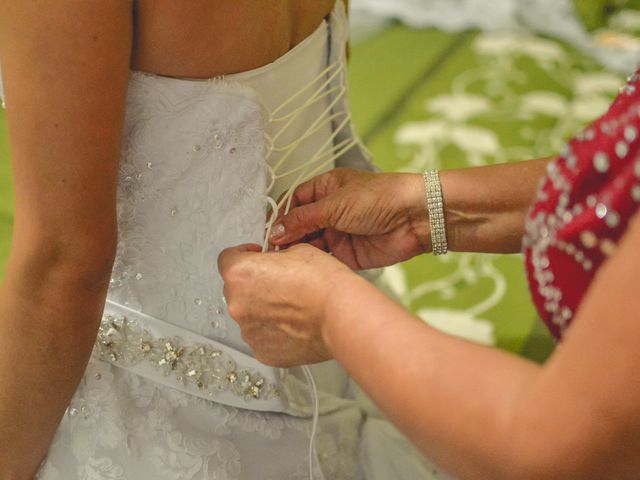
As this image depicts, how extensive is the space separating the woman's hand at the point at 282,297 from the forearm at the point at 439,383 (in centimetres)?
8

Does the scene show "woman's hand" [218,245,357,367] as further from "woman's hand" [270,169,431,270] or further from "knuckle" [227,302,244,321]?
"woman's hand" [270,169,431,270]

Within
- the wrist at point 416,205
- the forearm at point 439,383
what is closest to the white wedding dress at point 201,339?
the wrist at point 416,205

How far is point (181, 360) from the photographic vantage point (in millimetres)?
867

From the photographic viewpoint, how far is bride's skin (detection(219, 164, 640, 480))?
468 mm

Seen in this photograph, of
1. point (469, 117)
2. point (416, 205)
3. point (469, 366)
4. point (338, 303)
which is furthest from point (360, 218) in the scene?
point (469, 117)

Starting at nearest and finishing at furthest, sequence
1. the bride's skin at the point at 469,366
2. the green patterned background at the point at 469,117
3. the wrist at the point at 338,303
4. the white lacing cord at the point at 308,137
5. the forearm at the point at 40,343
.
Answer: the bride's skin at the point at 469,366, the wrist at the point at 338,303, the forearm at the point at 40,343, the white lacing cord at the point at 308,137, the green patterned background at the point at 469,117

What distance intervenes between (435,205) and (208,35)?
367mm

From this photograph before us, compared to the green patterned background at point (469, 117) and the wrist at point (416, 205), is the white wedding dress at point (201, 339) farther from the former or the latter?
the green patterned background at point (469, 117)

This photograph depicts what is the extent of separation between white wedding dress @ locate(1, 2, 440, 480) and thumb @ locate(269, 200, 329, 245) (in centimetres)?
5

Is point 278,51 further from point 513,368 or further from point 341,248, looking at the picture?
point 513,368

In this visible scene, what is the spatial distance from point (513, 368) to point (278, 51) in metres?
0.48

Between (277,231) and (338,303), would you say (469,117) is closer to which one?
(277,231)

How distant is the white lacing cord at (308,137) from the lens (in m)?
0.86

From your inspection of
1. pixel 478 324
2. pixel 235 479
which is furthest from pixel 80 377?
pixel 478 324
